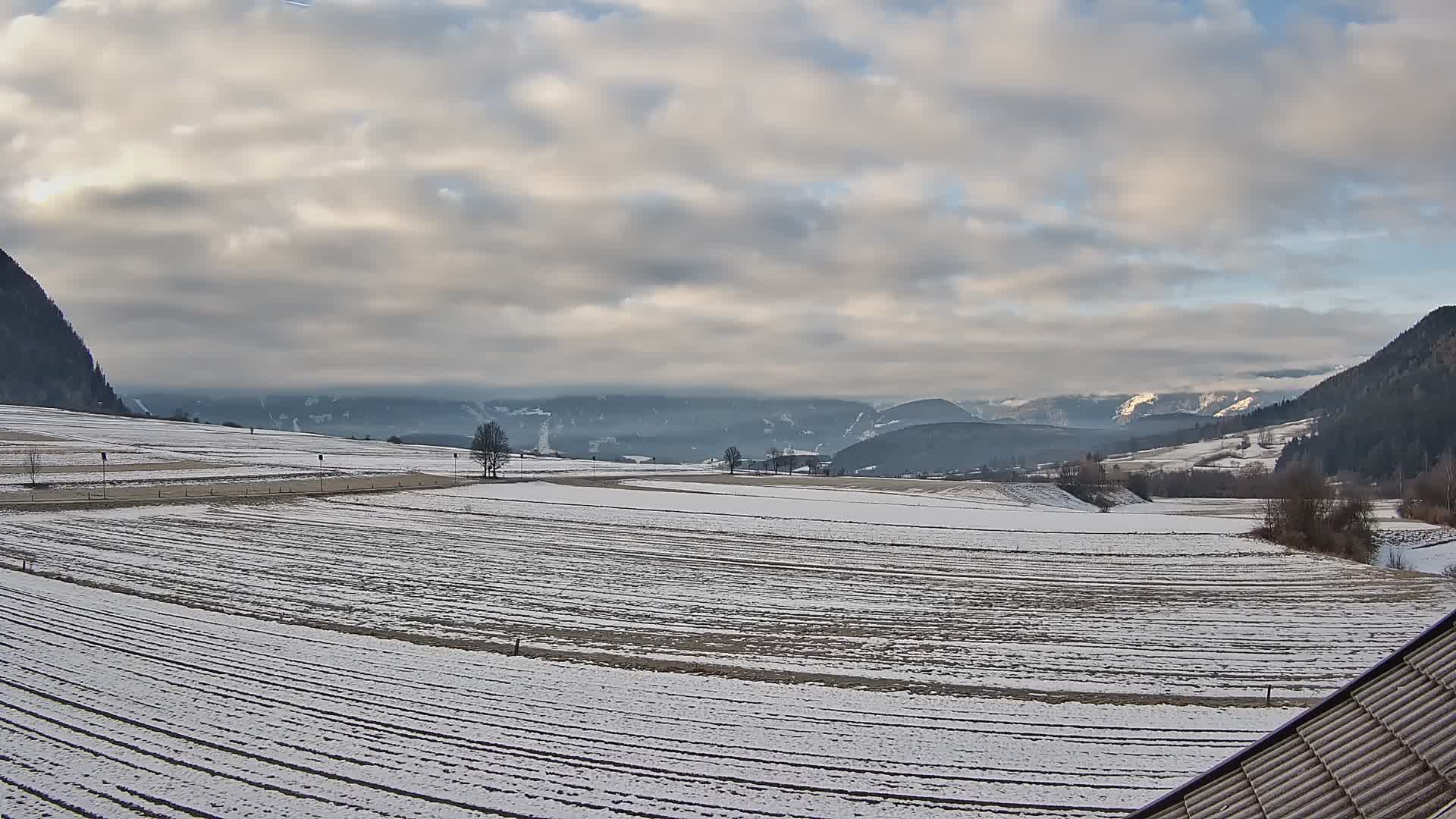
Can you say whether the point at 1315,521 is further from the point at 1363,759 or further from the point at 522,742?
the point at 1363,759

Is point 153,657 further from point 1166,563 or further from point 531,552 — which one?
point 1166,563

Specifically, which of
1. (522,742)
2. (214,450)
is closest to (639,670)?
(522,742)

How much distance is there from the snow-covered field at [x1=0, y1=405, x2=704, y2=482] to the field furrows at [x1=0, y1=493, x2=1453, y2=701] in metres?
56.8

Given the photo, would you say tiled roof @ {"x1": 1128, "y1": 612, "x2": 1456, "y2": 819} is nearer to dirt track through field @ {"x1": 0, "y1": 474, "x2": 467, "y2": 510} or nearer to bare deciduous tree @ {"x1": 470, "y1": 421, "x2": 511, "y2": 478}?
dirt track through field @ {"x1": 0, "y1": 474, "x2": 467, "y2": 510}

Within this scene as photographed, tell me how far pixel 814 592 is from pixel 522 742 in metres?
23.3

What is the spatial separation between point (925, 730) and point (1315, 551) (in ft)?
189

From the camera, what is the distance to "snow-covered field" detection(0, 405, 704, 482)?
126 metres

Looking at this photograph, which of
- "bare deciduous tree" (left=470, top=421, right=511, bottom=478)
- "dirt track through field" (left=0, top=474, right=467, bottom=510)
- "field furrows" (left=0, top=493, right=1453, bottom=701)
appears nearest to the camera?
"field furrows" (left=0, top=493, right=1453, bottom=701)

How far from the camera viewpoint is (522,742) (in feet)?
65.0

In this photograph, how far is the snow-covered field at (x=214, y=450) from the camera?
126 metres

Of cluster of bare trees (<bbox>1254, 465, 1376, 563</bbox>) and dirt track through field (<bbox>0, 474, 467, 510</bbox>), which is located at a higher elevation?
cluster of bare trees (<bbox>1254, 465, 1376, 563</bbox>)

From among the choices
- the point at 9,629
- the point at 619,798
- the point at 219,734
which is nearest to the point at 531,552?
the point at 9,629

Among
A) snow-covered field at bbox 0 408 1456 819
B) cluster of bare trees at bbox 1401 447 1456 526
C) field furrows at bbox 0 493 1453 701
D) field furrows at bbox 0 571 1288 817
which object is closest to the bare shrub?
field furrows at bbox 0 493 1453 701

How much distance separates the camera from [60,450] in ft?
412
